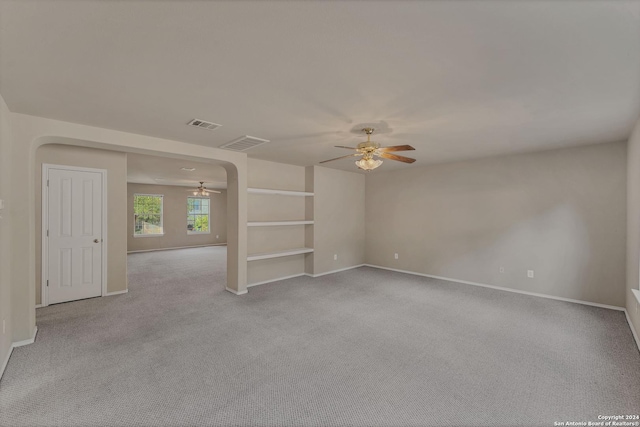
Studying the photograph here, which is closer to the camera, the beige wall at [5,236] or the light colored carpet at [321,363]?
the light colored carpet at [321,363]

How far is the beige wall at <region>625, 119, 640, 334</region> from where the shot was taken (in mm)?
3117

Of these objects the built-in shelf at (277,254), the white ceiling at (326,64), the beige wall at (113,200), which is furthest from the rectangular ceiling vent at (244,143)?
the beige wall at (113,200)

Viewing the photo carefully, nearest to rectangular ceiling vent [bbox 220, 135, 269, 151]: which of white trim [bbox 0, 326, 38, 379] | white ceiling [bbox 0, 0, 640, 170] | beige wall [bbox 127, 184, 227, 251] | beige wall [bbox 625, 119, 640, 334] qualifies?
white ceiling [bbox 0, 0, 640, 170]

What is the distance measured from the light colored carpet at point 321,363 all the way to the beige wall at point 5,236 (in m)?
0.27

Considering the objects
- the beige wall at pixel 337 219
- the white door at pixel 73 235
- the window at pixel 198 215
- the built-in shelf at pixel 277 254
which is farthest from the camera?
the window at pixel 198 215

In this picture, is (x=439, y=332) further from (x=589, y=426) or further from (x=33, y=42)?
(x=33, y=42)

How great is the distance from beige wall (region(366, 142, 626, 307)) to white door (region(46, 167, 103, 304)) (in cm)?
599

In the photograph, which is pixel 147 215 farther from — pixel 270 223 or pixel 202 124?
pixel 202 124

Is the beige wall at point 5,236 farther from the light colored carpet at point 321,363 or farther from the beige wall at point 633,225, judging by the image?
the beige wall at point 633,225

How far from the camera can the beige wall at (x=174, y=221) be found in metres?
9.85

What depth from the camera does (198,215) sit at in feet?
37.9

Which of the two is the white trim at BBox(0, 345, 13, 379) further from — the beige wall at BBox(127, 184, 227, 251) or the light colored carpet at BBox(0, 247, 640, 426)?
the beige wall at BBox(127, 184, 227, 251)

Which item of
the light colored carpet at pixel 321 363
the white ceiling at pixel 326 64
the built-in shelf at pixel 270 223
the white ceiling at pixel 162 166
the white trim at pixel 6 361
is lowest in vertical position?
the light colored carpet at pixel 321 363

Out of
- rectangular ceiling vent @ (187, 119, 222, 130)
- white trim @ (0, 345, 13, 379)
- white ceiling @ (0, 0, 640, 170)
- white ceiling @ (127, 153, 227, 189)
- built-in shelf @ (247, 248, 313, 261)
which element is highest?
white ceiling @ (127, 153, 227, 189)
